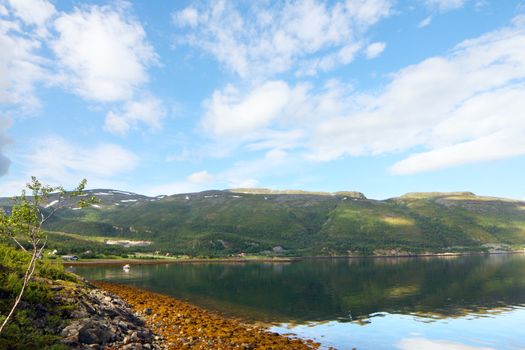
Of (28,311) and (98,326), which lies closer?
(28,311)

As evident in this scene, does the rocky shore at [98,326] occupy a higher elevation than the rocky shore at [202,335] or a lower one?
higher

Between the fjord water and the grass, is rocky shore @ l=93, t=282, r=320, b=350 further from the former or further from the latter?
the grass

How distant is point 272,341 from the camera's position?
47.6m

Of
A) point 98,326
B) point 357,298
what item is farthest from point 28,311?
point 357,298

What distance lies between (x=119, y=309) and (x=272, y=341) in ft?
67.0

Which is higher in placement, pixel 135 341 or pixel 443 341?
pixel 135 341

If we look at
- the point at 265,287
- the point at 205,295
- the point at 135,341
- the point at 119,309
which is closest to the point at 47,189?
the point at 135,341

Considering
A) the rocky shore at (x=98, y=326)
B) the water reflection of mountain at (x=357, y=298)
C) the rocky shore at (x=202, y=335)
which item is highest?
the rocky shore at (x=98, y=326)

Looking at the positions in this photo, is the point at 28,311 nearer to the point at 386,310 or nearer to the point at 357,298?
the point at 386,310

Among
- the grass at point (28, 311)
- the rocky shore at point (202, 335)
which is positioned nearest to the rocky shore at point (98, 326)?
the rocky shore at point (202, 335)

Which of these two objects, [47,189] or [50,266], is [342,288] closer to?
[50,266]

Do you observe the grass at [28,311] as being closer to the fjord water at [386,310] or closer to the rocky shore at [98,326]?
the rocky shore at [98,326]

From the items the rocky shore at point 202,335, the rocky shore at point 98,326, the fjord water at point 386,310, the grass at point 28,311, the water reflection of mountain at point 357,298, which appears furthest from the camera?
the water reflection of mountain at point 357,298

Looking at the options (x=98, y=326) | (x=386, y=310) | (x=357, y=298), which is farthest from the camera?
(x=357, y=298)
